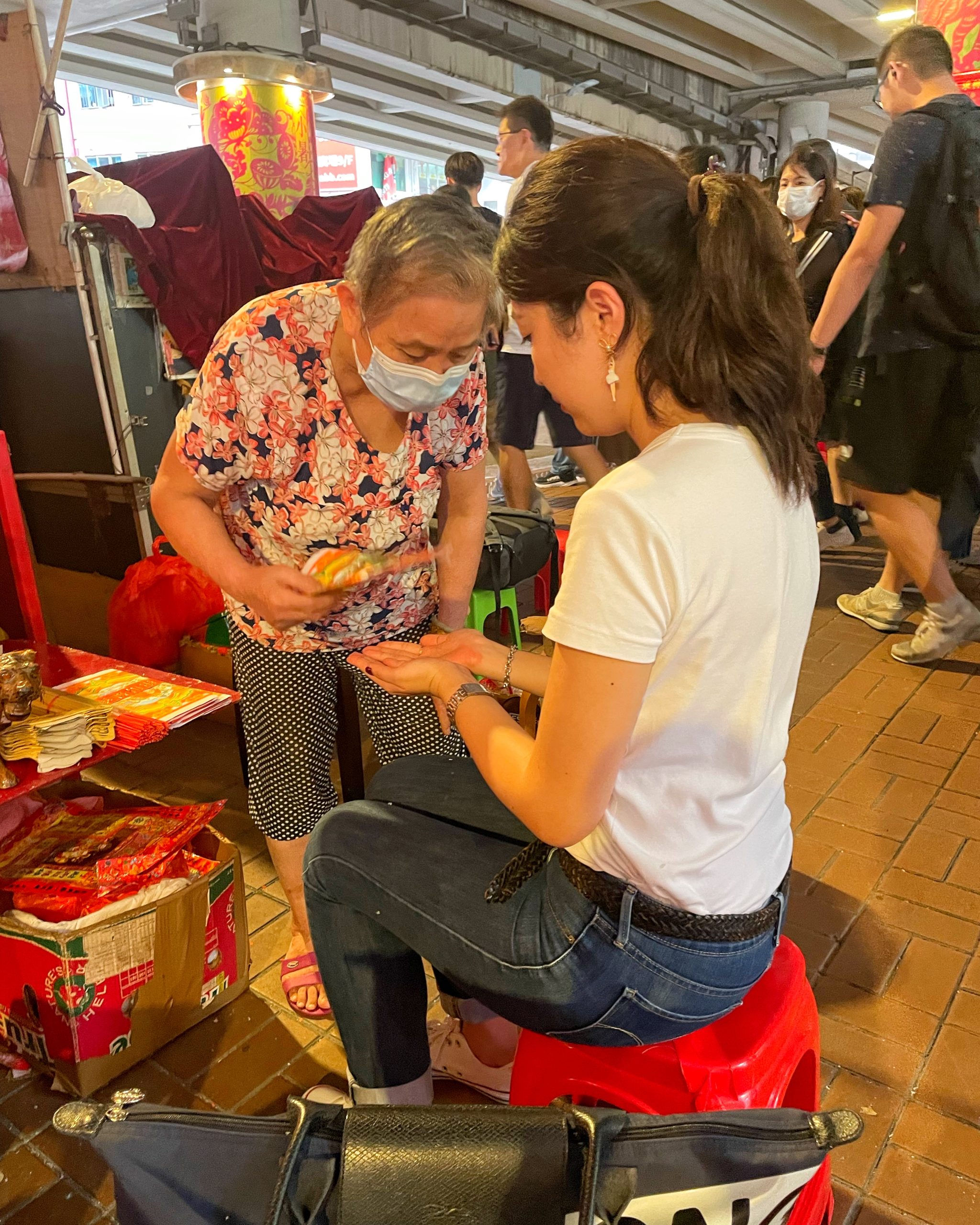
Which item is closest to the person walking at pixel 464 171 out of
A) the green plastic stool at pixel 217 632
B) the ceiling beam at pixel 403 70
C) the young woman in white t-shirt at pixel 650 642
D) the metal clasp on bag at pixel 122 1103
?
the ceiling beam at pixel 403 70

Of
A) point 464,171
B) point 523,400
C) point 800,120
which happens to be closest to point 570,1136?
point 523,400

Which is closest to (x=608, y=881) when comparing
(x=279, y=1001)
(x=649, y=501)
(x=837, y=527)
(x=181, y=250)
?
(x=649, y=501)

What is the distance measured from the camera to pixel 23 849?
188 centimetres

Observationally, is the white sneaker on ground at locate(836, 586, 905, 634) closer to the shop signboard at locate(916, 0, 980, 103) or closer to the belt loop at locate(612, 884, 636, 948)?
the shop signboard at locate(916, 0, 980, 103)

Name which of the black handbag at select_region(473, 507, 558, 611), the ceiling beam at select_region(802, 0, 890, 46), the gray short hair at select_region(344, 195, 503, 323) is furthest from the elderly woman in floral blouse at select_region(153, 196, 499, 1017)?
the ceiling beam at select_region(802, 0, 890, 46)

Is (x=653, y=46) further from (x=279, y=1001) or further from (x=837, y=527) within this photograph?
(x=279, y=1001)

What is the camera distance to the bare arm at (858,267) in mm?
3396

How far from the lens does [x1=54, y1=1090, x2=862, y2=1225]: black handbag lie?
947 mm

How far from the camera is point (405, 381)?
1632 millimetres

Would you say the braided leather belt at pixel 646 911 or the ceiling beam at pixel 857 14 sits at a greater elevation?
the ceiling beam at pixel 857 14

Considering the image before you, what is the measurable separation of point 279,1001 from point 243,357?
1374 millimetres

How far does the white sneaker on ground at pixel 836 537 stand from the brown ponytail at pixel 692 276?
4.66 m

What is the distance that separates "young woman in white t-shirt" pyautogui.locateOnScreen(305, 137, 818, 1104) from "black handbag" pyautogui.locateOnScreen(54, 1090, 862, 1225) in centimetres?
20

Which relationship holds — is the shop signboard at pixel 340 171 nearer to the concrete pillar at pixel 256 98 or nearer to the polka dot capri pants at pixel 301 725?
the concrete pillar at pixel 256 98
